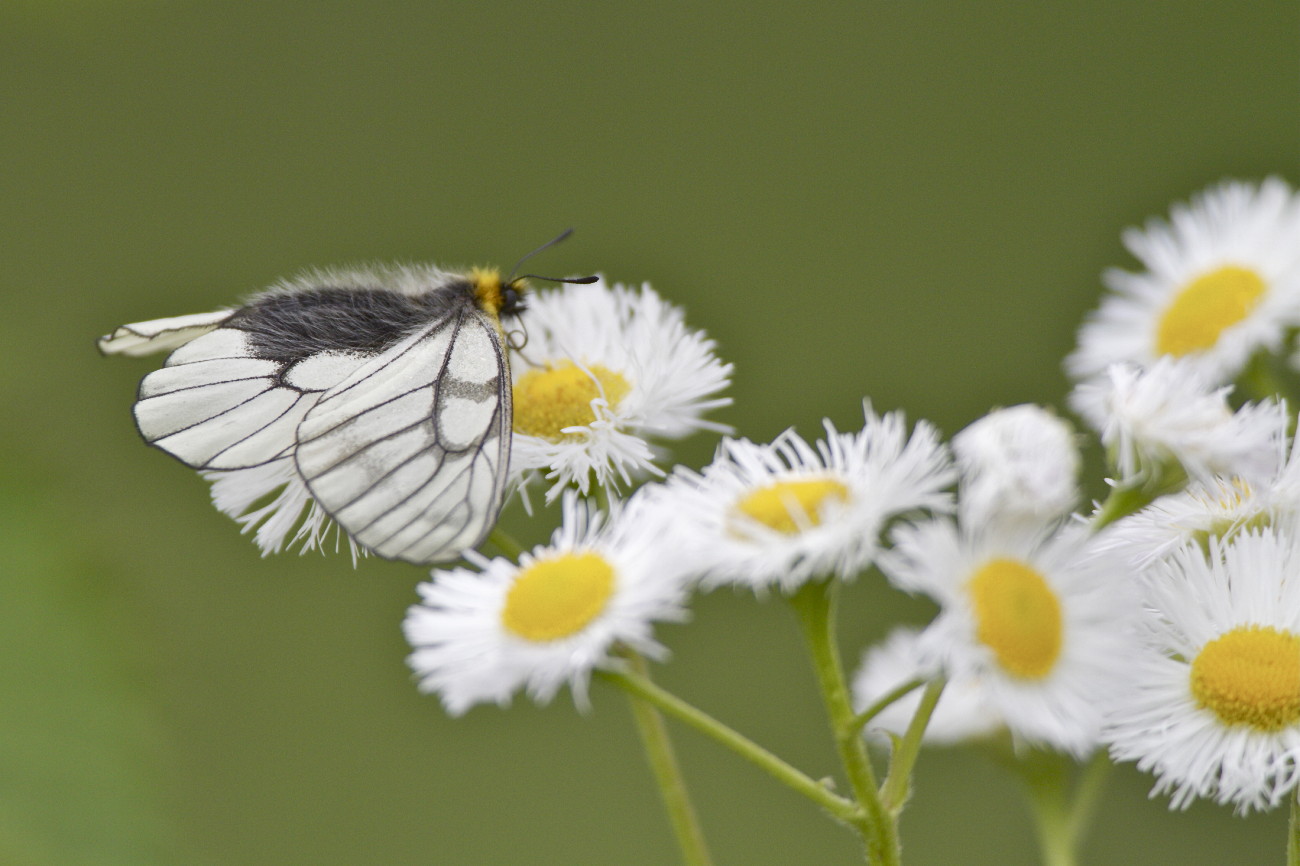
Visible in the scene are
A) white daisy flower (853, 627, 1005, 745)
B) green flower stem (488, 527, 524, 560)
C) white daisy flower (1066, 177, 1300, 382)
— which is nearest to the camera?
green flower stem (488, 527, 524, 560)

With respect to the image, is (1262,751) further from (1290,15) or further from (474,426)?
(1290,15)

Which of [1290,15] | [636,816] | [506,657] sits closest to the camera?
[506,657]

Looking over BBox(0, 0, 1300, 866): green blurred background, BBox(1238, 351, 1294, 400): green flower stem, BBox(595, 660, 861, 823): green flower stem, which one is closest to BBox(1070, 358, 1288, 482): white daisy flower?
BBox(595, 660, 861, 823): green flower stem

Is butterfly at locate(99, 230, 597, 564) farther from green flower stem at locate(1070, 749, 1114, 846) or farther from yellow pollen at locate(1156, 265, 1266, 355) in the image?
yellow pollen at locate(1156, 265, 1266, 355)

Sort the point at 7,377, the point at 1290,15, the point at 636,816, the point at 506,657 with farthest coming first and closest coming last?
the point at 1290,15, the point at 636,816, the point at 7,377, the point at 506,657

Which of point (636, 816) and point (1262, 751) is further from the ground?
point (1262, 751)

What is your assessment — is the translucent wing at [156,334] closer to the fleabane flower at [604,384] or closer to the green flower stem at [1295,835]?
the fleabane flower at [604,384]

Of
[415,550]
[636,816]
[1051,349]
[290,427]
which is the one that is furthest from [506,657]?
[1051,349]
